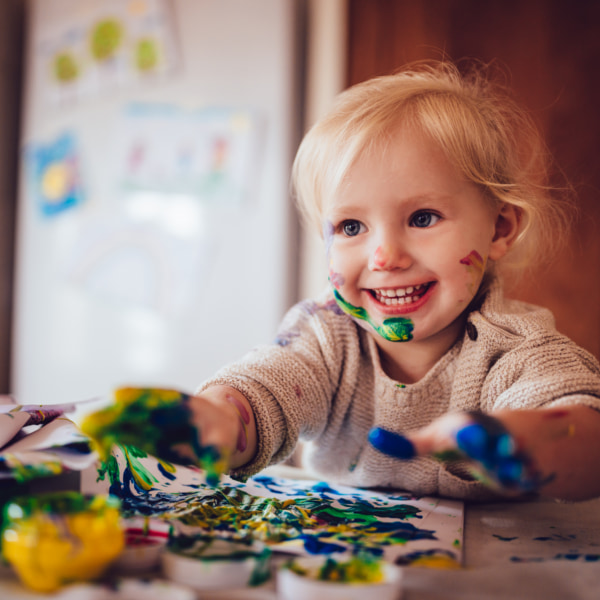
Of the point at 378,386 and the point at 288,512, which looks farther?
the point at 378,386

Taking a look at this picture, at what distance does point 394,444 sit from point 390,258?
28 centimetres

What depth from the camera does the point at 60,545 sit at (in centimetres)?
37

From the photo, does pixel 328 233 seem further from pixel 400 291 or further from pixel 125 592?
pixel 125 592

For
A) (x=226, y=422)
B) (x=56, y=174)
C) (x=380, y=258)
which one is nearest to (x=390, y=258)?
(x=380, y=258)

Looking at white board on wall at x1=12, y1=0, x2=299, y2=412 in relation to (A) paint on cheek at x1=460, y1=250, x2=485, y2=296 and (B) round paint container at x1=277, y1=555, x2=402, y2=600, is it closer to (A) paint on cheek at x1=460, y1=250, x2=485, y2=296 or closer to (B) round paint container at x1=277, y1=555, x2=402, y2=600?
(A) paint on cheek at x1=460, y1=250, x2=485, y2=296

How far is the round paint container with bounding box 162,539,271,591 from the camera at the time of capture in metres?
0.39

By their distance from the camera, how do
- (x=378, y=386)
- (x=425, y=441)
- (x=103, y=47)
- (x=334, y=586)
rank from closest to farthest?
(x=334, y=586), (x=425, y=441), (x=378, y=386), (x=103, y=47)

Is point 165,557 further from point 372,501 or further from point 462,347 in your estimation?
point 462,347

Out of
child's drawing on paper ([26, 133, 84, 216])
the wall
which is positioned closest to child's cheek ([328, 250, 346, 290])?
child's drawing on paper ([26, 133, 84, 216])

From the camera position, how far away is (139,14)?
198cm

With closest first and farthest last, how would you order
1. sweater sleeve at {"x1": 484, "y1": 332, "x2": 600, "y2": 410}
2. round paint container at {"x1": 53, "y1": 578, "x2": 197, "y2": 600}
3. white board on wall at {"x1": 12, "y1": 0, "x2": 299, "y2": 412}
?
round paint container at {"x1": 53, "y1": 578, "x2": 197, "y2": 600} → sweater sleeve at {"x1": 484, "y1": 332, "x2": 600, "y2": 410} → white board on wall at {"x1": 12, "y1": 0, "x2": 299, "y2": 412}

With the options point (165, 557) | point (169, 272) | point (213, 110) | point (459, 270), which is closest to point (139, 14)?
point (213, 110)

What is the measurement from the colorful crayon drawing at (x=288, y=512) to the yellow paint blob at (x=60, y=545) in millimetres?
69

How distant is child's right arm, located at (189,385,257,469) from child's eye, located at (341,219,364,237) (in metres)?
0.24
